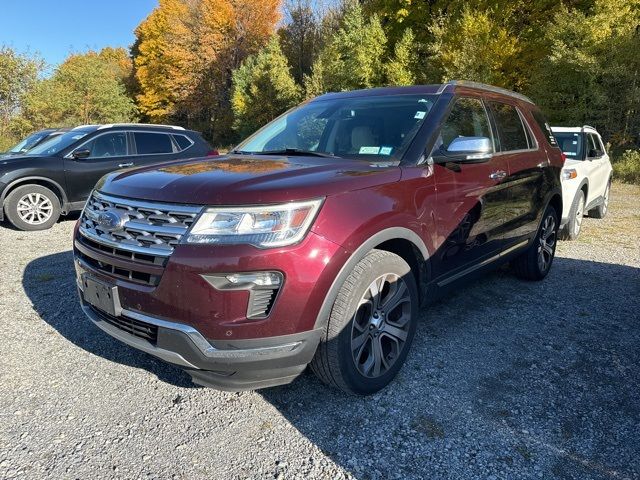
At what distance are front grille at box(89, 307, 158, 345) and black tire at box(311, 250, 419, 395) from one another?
870 millimetres

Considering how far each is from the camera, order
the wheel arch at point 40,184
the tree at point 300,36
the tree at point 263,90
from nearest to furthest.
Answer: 1. the wheel arch at point 40,184
2. the tree at point 263,90
3. the tree at point 300,36

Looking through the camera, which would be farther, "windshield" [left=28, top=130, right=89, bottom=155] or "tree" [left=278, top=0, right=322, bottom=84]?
"tree" [left=278, top=0, right=322, bottom=84]

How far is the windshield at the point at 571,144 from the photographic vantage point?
7.55 metres

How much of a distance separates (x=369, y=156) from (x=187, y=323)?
162 centimetres

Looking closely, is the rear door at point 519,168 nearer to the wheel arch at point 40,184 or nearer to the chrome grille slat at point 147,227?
the chrome grille slat at point 147,227

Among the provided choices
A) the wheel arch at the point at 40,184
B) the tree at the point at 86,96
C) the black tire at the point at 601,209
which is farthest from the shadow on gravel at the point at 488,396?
the tree at the point at 86,96

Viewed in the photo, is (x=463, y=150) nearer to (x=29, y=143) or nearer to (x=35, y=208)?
(x=35, y=208)

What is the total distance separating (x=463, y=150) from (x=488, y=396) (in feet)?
5.25

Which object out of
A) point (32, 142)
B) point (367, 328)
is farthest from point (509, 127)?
point (32, 142)

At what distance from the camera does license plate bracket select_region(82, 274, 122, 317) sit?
8.23ft

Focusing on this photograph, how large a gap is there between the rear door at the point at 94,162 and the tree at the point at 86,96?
25.7 metres

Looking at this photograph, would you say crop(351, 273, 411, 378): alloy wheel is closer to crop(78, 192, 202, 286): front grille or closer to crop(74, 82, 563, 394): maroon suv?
crop(74, 82, 563, 394): maroon suv

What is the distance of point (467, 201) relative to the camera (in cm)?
340

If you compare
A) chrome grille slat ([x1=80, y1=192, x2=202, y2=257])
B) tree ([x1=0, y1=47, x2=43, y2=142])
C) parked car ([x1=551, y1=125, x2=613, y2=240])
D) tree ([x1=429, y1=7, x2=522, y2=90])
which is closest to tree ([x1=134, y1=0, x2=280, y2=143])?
tree ([x1=0, y1=47, x2=43, y2=142])
